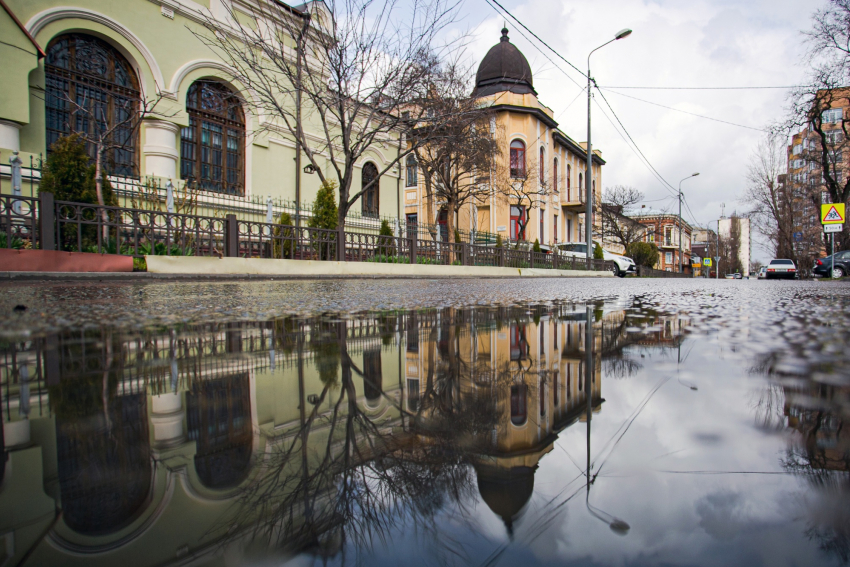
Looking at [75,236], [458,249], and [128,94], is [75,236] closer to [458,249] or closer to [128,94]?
[128,94]

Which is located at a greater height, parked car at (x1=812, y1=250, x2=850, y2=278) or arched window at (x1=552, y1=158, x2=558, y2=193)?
arched window at (x1=552, y1=158, x2=558, y2=193)

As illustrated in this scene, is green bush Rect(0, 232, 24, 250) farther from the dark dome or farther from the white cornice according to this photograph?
the dark dome

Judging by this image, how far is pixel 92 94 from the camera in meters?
13.2

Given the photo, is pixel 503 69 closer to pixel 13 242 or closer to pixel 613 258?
pixel 613 258

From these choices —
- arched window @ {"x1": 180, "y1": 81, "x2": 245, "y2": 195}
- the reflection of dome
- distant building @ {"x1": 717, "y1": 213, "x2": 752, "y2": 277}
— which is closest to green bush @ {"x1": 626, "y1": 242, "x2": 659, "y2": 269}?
distant building @ {"x1": 717, "y1": 213, "x2": 752, "y2": 277}

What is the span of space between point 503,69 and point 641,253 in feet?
78.3

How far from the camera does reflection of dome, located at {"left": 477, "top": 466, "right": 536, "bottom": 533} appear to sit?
1.80 ft

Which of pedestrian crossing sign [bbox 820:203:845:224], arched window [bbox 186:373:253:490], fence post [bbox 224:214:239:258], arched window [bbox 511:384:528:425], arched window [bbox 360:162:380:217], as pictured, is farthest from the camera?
arched window [bbox 360:162:380:217]

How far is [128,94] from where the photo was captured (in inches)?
552

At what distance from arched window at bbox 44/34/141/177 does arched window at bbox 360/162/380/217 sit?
1004cm

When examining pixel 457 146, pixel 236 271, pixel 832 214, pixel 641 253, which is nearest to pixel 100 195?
pixel 236 271

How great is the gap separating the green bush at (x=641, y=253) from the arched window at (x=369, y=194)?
92.4ft

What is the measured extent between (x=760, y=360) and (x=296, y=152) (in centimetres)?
1882

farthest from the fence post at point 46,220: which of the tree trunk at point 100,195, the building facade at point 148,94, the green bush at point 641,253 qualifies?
the green bush at point 641,253
